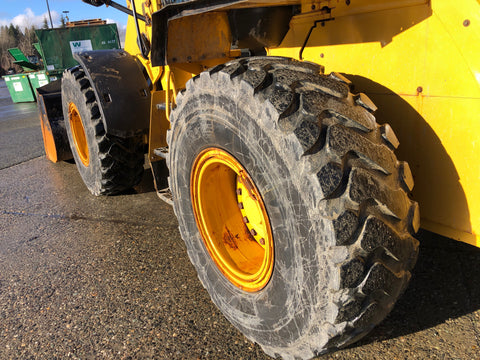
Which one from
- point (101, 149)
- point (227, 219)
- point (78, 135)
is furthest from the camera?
point (78, 135)

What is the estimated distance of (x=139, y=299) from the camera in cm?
264

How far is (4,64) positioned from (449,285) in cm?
8063

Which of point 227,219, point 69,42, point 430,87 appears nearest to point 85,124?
point 227,219

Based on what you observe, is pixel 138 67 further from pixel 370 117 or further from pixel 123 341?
pixel 370 117

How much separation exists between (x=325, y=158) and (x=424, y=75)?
647 millimetres

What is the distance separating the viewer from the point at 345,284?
4.80 ft

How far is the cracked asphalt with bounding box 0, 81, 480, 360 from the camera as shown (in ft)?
6.99

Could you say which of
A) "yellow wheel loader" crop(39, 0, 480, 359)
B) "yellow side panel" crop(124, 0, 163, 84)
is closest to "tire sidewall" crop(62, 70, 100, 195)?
"yellow side panel" crop(124, 0, 163, 84)

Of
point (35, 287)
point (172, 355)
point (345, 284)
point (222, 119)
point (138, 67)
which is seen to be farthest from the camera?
point (138, 67)

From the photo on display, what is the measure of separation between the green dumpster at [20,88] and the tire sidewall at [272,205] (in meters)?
18.1

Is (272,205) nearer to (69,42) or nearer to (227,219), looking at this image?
(227,219)

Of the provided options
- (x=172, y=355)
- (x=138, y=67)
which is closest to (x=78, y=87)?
(x=138, y=67)

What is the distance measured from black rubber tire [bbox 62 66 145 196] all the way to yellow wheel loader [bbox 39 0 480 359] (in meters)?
1.52

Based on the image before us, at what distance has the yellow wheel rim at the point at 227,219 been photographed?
2215 millimetres
